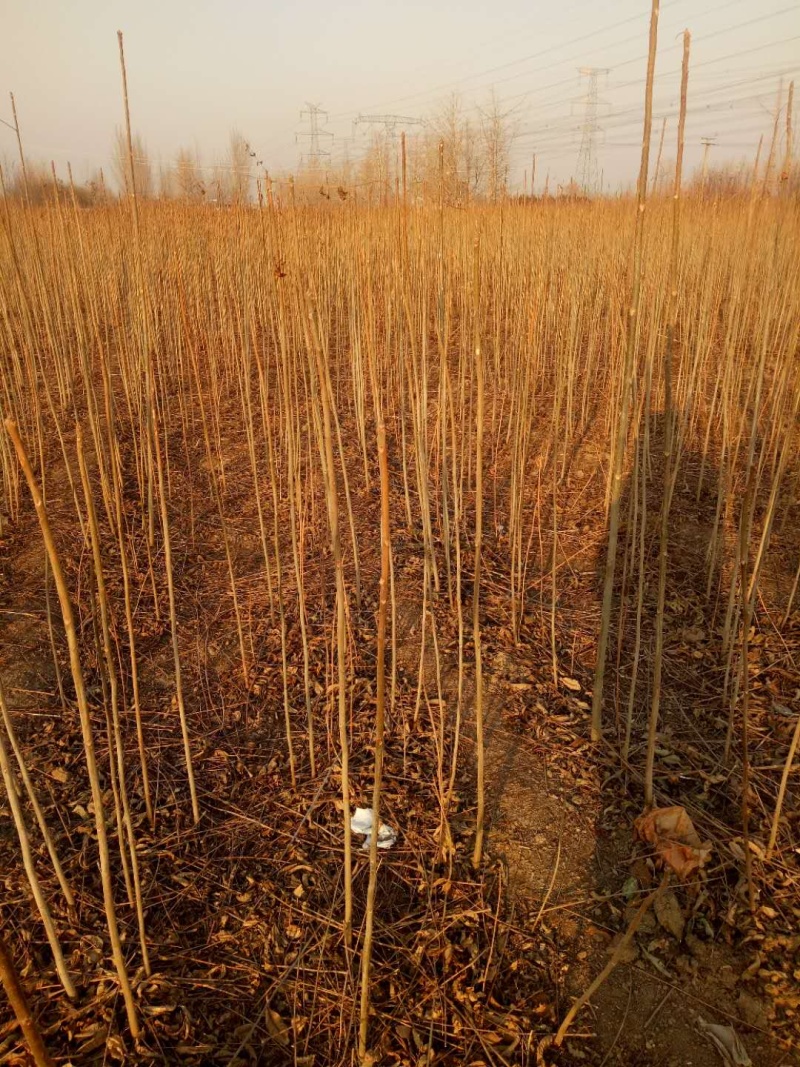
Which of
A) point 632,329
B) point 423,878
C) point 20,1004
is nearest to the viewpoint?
point 20,1004

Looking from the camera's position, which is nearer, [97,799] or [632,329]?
[97,799]

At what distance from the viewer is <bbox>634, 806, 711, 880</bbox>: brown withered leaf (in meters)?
1.05

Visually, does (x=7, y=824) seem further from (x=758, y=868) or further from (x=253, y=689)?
(x=758, y=868)

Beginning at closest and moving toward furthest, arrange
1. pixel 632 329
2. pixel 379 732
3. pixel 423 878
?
pixel 379 732 < pixel 632 329 < pixel 423 878

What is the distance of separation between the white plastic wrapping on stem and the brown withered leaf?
1.50ft

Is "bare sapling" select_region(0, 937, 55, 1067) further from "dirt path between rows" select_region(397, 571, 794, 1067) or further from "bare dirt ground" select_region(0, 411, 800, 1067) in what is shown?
"dirt path between rows" select_region(397, 571, 794, 1067)

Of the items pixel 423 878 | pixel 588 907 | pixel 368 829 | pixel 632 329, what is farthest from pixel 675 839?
pixel 632 329

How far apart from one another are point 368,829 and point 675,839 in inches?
21.7

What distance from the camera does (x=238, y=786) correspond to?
127 centimetres

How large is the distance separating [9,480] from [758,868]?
243 centimetres

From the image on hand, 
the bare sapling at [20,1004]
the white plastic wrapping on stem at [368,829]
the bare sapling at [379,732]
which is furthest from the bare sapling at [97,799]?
the white plastic wrapping on stem at [368,829]

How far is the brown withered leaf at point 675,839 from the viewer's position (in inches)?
41.5

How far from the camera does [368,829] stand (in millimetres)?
1176

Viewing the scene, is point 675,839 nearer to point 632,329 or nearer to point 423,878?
point 423,878
